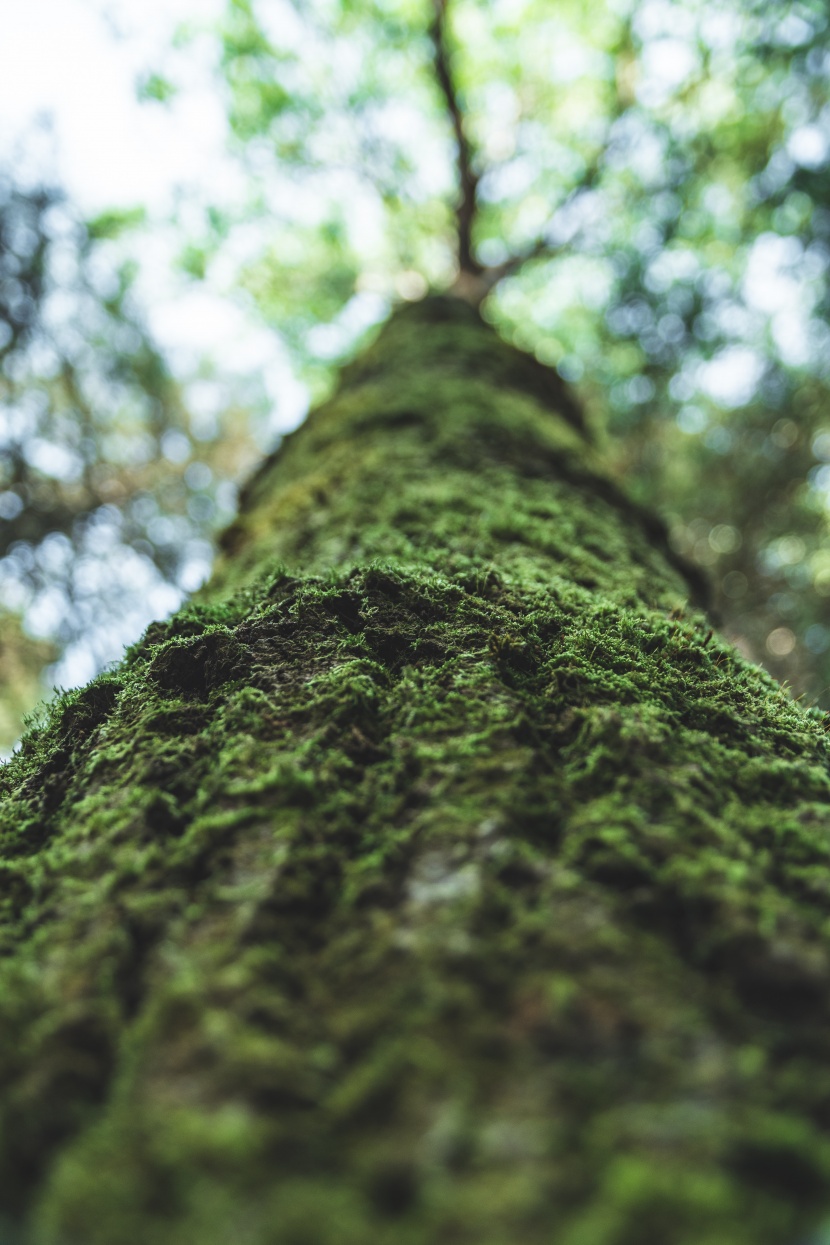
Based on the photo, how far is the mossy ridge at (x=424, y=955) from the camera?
2.22 ft

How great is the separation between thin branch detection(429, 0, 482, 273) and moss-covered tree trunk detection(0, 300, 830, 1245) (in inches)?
366

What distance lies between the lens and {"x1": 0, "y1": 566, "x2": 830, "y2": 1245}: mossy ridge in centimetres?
68

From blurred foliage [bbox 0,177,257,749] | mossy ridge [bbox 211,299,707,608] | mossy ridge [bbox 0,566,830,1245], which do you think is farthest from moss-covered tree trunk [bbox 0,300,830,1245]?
blurred foliage [bbox 0,177,257,749]

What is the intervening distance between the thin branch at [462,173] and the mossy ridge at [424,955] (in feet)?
31.8

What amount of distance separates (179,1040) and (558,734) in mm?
890

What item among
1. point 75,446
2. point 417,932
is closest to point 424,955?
point 417,932

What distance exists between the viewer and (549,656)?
164cm

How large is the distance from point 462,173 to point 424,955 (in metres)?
11.2

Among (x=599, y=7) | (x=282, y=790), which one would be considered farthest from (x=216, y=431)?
(x=282, y=790)

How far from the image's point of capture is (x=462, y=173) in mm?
9508

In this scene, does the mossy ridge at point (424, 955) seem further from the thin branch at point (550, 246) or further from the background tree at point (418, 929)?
the thin branch at point (550, 246)

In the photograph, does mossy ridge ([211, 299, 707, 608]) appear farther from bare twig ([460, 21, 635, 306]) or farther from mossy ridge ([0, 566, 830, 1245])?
bare twig ([460, 21, 635, 306])

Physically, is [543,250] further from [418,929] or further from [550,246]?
[418,929]

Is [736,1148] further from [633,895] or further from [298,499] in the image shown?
[298,499]
